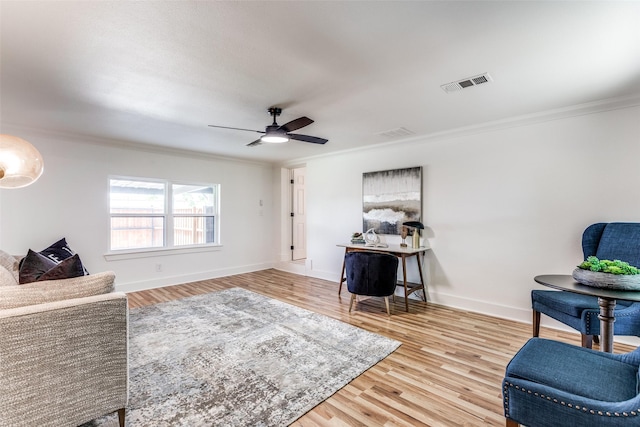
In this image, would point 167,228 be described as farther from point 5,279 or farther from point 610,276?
point 610,276

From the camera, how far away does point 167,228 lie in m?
5.24

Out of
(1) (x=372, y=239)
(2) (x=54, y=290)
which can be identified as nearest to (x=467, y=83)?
(1) (x=372, y=239)

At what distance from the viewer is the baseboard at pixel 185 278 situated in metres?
4.74

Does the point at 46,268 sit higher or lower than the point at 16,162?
lower

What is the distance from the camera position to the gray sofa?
134 cm

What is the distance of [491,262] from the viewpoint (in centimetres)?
368

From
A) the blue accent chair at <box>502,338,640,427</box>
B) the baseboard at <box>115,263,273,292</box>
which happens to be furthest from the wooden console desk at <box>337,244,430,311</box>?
the baseboard at <box>115,263,273,292</box>

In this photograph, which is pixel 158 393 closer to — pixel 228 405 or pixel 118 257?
pixel 228 405

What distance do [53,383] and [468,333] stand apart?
3.36m

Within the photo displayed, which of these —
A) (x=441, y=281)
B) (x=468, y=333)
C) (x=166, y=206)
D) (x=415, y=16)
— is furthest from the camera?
(x=166, y=206)

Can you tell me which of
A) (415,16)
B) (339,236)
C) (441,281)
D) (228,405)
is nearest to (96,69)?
(415,16)

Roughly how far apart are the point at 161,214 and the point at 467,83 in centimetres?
502

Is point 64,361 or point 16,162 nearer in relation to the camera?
point 64,361

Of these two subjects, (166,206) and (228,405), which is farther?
(166,206)
